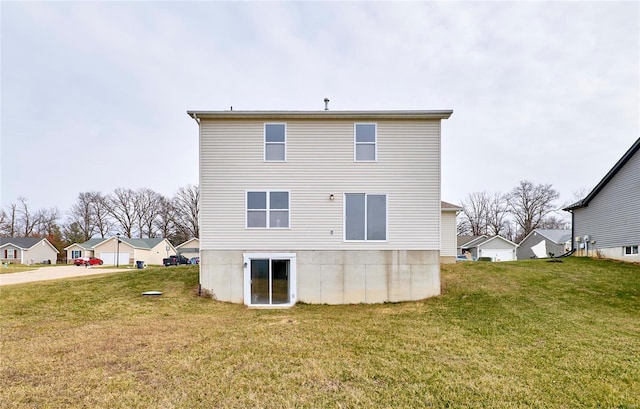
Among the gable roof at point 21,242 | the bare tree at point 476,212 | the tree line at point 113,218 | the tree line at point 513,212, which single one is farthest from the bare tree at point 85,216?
the bare tree at point 476,212

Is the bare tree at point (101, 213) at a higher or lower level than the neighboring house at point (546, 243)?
higher

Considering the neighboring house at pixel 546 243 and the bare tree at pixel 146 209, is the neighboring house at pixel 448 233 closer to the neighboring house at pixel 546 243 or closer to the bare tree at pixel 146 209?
the neighboring house at pixel 546 243

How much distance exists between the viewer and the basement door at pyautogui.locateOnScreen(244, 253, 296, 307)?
11.2 metres

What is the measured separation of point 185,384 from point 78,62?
626 inches

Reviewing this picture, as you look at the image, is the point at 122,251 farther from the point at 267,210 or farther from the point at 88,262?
the point at 267,210

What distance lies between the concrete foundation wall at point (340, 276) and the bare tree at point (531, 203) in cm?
4308

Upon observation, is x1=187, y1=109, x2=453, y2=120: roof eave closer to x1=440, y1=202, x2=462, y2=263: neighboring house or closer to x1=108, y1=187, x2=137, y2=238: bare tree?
x1=440, y1=202, x2=462, y2=263: neighboring house

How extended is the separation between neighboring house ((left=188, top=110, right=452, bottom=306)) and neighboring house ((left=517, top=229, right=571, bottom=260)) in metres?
26.2

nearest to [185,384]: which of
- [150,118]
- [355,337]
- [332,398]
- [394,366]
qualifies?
[332,398]

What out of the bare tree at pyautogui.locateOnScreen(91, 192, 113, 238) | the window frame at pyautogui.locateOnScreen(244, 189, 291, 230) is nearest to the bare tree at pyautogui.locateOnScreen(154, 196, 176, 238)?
the bare tree at pyautogui.locateOnScreen(91, 192, 113, 238)

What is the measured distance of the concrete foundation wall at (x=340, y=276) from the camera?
11250 millimetres

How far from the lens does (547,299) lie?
10203 mm

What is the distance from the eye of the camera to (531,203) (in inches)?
1801

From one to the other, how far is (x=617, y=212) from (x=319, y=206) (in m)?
14.3
